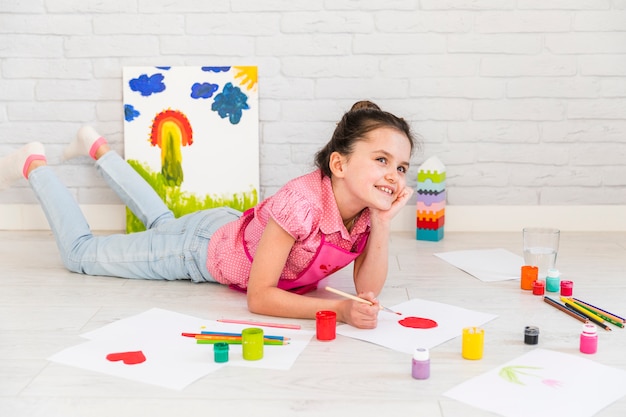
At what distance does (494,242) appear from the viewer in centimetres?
272

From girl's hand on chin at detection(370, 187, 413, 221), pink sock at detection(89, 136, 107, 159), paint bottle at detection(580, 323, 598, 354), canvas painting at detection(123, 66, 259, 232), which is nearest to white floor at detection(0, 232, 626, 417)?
paint bottle at detection(580, 323, 598, 354)

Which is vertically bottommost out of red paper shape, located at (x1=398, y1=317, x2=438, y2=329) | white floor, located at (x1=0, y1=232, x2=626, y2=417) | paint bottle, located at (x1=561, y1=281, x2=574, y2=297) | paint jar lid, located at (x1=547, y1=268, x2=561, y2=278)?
white floor, located at (x1=0, y1=232, x2=626, y2=417)

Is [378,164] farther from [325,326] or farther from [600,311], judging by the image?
[600,311]

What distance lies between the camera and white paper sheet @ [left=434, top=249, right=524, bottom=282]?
2.28 m

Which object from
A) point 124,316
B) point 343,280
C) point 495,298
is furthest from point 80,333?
point 495,298

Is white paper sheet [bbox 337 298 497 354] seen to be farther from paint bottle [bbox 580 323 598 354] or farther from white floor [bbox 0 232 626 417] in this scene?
paint bottle [bbox 580 323 598 354]

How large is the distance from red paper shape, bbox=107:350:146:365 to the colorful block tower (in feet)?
4.53

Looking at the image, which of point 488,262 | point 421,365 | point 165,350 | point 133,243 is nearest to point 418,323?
point 421,365

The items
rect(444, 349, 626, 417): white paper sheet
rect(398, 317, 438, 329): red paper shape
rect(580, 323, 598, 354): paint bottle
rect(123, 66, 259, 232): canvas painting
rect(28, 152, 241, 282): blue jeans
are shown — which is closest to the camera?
rect(444, 349, 626, 417): white paper sheet

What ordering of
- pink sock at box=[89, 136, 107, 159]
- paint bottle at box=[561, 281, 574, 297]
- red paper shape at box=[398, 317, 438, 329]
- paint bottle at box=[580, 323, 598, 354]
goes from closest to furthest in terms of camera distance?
1. paint bottle at box=[580, 323, 598, 354]
2. red paper shape at box=[398, 317, 438, 329]
3. paint bottle at box=[561, 281, 574, 297]
4. pink sock at box=[89, 136, 107, 159]

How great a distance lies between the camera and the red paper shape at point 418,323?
180 cm

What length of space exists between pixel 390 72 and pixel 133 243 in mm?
1128

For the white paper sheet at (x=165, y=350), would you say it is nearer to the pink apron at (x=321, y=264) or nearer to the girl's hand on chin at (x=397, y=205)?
the pink apron at (x=321, y=264)

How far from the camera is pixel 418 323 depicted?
1816 mm
